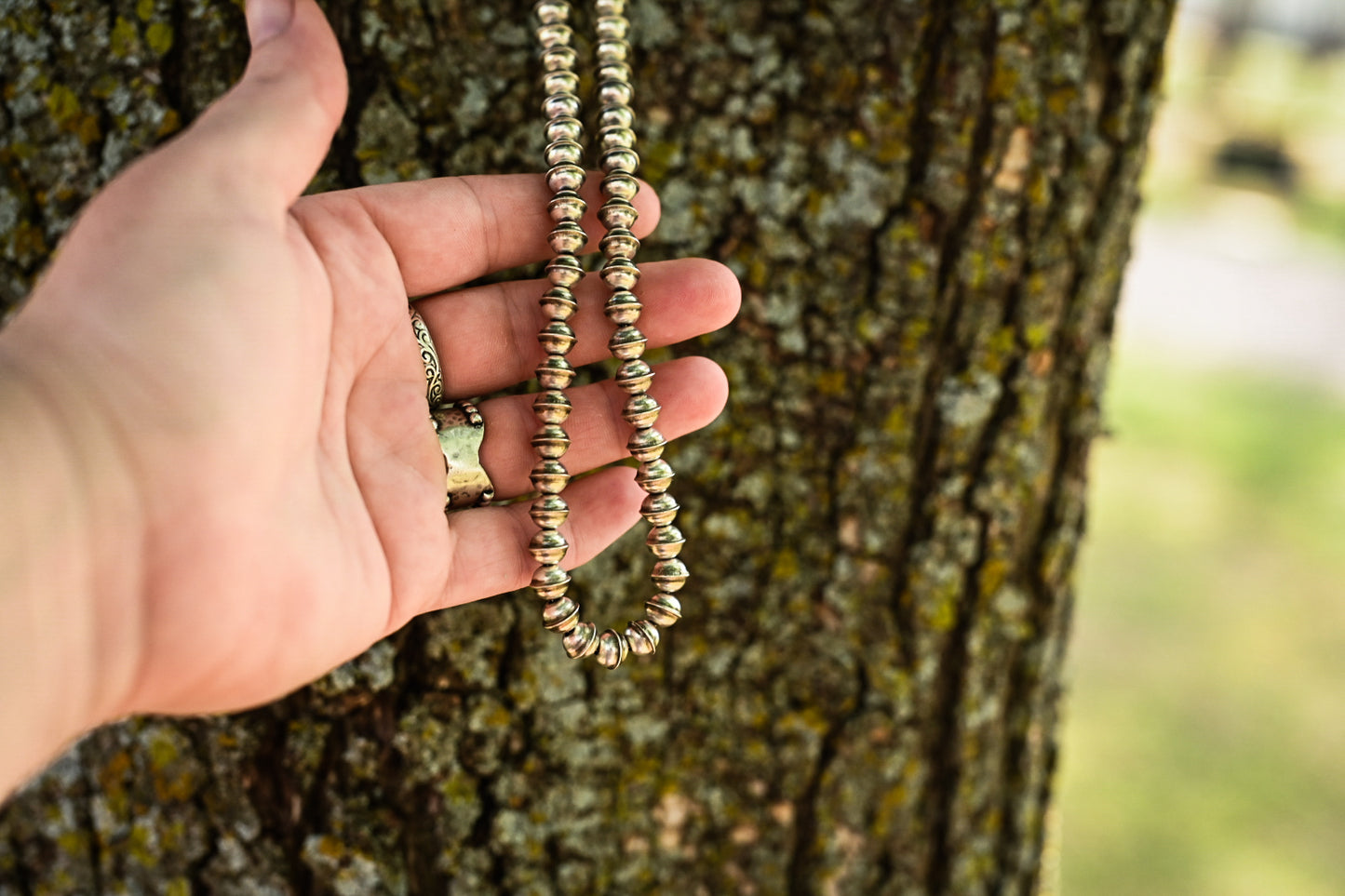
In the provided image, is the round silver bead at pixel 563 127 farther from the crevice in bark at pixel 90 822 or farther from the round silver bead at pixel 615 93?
the crevice in bark at pixel 90 822

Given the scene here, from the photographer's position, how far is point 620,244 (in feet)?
5.15

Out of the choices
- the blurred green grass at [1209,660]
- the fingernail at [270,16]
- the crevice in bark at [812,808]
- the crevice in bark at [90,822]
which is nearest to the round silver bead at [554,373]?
the fingernail at [270,16]

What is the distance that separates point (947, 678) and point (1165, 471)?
3.86 meters

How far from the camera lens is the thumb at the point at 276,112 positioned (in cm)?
126

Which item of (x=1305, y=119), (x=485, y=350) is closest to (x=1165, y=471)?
(x=485, y=350)

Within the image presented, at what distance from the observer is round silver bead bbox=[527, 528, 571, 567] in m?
1.56

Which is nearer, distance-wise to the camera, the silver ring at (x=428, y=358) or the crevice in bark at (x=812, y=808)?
the silver ring at (x=428, y=358)

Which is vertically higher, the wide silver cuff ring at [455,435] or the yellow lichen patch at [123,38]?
the yellow lichen patch at [123,38]

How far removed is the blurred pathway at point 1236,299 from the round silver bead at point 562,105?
15.3 ft

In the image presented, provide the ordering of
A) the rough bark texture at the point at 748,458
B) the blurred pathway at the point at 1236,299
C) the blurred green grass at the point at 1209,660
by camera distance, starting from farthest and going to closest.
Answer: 1. the blurred pathway at the point at 1236,299
2. the blurred green grass at the point at 1209,660
3. the rough bark texture at the point at 748,458

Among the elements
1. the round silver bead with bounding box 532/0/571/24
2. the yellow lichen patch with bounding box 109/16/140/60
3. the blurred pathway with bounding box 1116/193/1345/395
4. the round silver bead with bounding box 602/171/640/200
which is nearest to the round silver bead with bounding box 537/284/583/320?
the round silver bead with bounding box 602/171/640/200

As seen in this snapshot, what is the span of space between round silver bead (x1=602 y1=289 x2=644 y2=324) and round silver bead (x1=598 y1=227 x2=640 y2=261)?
0.06m

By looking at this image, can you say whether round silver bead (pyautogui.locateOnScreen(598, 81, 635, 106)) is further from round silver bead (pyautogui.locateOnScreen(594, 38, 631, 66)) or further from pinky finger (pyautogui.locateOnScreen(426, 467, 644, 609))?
pinky finger (pyautogui.locateOnScreen(426, 467, 644, 609))

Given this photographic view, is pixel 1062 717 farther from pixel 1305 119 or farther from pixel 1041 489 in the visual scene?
pixel 1305 119
